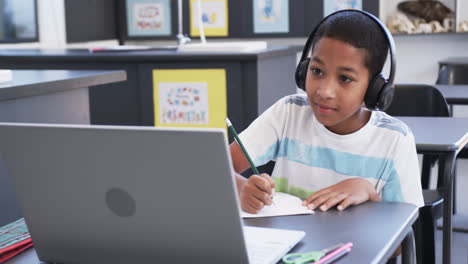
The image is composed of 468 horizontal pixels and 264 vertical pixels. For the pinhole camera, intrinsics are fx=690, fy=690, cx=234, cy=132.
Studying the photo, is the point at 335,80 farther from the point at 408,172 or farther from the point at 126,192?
the point at 126,192

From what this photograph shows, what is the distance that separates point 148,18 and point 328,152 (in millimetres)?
5080

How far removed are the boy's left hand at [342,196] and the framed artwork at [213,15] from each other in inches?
193

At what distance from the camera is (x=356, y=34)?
4.38 ft

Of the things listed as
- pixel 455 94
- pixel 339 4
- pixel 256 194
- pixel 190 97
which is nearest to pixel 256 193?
pixel 256 194

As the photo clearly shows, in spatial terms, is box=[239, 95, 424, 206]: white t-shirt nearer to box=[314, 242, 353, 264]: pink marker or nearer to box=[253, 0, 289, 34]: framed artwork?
box=[314, 242, 353, 264]: pink marker

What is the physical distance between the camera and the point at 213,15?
602 centimetres

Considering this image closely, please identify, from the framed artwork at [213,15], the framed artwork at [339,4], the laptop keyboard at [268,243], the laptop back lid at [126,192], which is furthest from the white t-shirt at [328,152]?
the framed artwork at [213,15]

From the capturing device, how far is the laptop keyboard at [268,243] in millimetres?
896

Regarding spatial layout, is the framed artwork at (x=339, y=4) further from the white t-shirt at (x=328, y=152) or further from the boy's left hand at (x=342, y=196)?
the boy's left hand at (x=342, y=196)

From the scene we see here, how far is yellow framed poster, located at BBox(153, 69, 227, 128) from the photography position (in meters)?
3.84

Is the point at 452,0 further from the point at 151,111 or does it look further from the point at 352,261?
the point at 352,261

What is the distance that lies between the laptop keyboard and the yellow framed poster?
9.22 ft

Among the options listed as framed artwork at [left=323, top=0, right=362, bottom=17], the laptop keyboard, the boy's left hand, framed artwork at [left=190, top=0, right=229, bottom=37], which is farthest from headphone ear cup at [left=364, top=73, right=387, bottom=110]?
framed artwork at [left=190, top=0, right=229, bottom=37]

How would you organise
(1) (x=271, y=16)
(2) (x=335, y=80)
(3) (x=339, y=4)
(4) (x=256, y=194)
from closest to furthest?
(4) (x=256, y=194), (2) (x=335, y=80), (3) (x=339, y=4), (1) (x=271, y=16)
